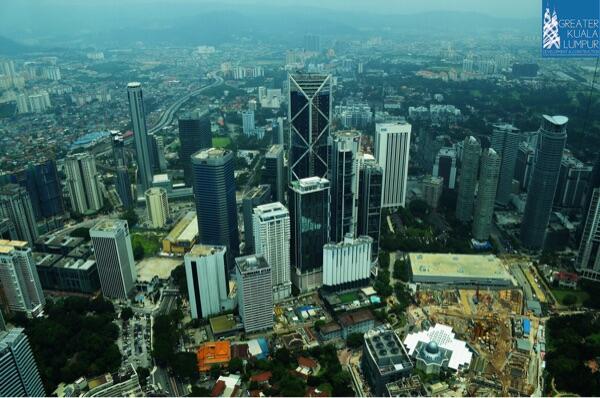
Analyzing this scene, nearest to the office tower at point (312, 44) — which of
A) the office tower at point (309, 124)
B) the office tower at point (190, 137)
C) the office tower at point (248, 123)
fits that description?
the office tower at point (248, 123)

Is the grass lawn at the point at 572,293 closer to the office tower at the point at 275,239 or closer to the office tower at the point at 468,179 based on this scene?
the office tower at the point at 468,179

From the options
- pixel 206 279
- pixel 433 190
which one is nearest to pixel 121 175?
pixel 206 279

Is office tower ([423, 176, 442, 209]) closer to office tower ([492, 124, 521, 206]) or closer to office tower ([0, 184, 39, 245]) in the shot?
office tower ([492, 124, 521, 206])

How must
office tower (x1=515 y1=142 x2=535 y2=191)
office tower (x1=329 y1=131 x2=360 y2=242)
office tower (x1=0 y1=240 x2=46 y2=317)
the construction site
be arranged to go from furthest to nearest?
office tower (x1=515 y1=142 x2=535 y2=191) → office tower (x1=329 y1=131 x2=360 y2=242) → office tower (x1=0 y1=240 x2=46 y2=317) → the construction site

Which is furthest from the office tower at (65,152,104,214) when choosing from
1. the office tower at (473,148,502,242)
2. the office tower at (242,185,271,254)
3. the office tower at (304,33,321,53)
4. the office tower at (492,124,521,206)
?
the office tower at (304,33,321,53)

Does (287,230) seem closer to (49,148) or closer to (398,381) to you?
(398,381)

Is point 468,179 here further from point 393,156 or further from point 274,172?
point 274,172

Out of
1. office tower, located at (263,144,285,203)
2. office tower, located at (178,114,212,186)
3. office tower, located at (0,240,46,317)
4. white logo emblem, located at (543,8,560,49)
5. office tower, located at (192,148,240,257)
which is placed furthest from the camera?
office tower, located at (178,114,212,186)
